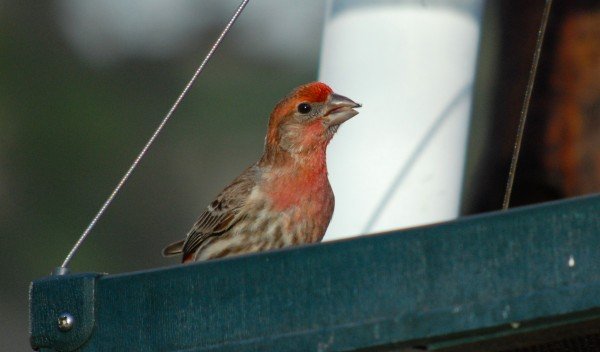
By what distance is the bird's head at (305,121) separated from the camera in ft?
17.9

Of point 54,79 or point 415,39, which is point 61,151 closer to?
point 54,79

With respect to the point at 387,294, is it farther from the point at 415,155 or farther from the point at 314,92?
the point at 314,92

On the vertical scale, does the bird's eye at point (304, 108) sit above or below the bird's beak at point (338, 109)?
above

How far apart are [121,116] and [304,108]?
34.3 feet

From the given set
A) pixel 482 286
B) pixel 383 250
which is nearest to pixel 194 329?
pixel 383 250

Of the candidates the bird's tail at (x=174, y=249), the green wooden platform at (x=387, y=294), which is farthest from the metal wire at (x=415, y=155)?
the green wooden platform at (x=387, y=294)

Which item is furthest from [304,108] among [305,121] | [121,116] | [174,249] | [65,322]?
[121,116]

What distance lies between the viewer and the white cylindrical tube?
5102mm

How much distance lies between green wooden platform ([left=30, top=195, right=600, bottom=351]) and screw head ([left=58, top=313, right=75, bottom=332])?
3 cm

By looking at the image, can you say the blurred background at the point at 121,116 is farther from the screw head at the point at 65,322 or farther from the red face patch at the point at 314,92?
the screw head at the point at 65,322

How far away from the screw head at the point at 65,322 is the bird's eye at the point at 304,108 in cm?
236

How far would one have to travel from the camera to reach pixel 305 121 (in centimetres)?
568

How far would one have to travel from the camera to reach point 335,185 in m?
5.42

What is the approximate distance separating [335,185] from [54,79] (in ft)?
37.3
